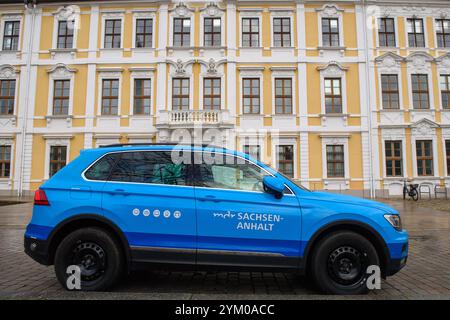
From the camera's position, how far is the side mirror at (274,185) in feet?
12.1

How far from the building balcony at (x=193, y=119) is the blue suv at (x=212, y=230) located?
1600cm

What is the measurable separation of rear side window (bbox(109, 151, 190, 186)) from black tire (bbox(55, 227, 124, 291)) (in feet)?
2.52

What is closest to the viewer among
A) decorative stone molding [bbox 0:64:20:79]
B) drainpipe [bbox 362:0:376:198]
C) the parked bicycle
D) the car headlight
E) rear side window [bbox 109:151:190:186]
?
the car headlight

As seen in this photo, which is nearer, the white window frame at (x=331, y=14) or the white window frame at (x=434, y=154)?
the white window frame at (x=434, y=154)

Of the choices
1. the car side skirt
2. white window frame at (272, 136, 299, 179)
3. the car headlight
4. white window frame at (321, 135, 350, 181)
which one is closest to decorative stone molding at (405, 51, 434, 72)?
white window frame at (321, 135, 350, 181)

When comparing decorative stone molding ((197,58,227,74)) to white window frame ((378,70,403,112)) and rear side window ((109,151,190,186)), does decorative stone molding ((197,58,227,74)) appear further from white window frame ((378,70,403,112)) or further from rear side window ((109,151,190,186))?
rear side window ((109,151,190,186))

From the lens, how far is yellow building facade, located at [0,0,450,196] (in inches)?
815

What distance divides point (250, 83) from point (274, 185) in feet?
60.5

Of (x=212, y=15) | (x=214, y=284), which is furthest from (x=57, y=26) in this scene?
(x=214, y=284)

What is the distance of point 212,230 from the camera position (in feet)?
12.1

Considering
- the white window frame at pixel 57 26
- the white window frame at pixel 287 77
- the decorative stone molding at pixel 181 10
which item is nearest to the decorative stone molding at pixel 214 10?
the decorative stone molding at pixel 181 10

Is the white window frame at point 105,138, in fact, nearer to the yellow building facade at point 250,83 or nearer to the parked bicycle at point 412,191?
the yellow building facade at point 250,83

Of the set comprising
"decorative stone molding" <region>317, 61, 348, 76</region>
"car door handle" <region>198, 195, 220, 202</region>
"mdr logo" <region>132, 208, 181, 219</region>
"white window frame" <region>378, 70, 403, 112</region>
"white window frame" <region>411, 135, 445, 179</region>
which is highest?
"decorative stone molding" <region>317, 61, 348, 76</region>
